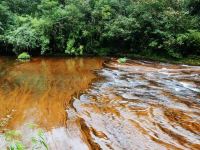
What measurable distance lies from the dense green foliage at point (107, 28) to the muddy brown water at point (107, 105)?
2.74 meters

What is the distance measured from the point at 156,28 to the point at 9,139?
1172 cm

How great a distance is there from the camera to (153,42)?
50.9ft

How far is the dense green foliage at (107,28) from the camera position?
49.8 ft

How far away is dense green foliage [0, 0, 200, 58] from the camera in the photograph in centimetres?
1519

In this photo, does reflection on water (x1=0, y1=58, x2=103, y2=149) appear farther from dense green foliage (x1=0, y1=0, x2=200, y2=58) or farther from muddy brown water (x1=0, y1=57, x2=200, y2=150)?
dense green foliage (x1=0, y1=0, x2=200, y2=58)

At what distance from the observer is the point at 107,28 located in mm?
16844

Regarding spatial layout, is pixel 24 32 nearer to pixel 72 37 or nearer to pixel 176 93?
pixel 72 37

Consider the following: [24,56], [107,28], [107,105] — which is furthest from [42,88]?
[107,28]

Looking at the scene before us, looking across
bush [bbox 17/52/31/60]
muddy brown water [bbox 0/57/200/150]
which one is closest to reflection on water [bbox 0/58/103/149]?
muddy brown water [bbox 0/57/200/150]

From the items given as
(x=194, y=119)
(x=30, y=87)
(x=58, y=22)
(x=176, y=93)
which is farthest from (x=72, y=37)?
(x=194, y=119)

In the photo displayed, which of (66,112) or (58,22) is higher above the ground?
(58,22)

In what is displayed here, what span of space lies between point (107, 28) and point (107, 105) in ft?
31.2

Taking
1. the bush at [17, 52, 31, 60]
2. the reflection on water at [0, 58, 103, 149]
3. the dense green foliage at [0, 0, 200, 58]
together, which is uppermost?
the dense green foliage at [0, 0, 200, 58]

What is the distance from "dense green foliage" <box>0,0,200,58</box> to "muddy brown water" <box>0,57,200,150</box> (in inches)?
108
